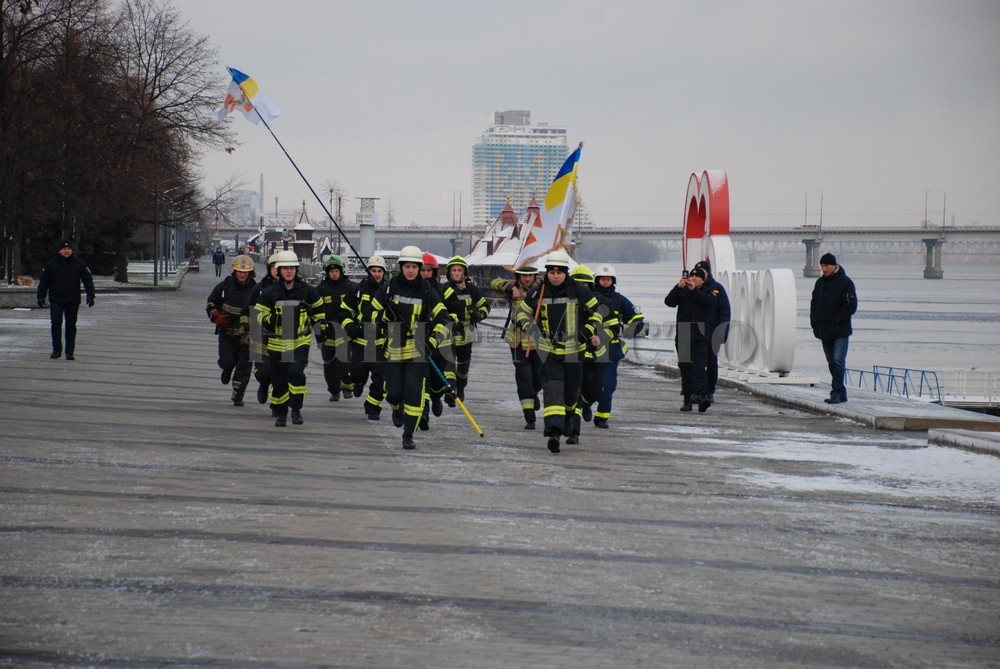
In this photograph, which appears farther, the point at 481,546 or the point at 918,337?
the point at 918,337

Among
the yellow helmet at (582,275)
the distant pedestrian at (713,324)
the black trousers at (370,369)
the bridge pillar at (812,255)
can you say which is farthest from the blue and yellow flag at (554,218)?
the bridge pillar at (812,255)

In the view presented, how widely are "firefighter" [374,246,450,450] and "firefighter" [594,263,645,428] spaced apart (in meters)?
2.16

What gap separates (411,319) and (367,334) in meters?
2.28

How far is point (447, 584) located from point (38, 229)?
4827 cm

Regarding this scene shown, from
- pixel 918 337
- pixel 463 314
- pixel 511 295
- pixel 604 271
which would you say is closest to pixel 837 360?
pixel 604 271

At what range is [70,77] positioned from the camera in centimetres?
4034

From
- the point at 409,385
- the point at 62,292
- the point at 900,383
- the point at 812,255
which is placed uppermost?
the point at 812,255

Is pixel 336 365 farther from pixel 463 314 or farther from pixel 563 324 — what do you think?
pixel 563 324

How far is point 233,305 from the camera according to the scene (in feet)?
48.8

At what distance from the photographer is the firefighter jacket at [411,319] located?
11844mm

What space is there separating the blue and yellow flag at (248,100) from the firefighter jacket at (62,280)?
3.47 m

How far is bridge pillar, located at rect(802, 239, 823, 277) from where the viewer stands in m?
133

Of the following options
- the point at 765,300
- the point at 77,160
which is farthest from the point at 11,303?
the point at 765,300

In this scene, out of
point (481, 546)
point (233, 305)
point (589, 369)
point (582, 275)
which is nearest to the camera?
point (481, 546)
